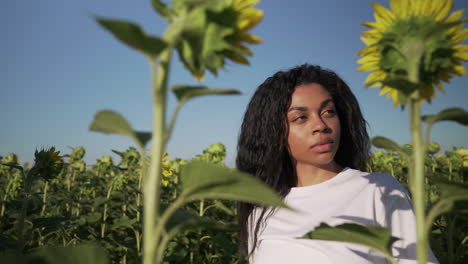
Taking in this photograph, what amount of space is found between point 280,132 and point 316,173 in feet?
1.10

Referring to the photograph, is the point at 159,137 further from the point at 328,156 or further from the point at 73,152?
the point at 73,152

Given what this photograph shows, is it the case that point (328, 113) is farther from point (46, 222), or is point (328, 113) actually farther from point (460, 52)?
point (46, 222)

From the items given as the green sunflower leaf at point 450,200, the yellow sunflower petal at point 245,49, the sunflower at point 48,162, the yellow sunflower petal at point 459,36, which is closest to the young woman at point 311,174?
the green sunflower leaf at point 450,200

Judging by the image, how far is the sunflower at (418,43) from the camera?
0.70m

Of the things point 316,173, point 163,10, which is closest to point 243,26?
point 163,10

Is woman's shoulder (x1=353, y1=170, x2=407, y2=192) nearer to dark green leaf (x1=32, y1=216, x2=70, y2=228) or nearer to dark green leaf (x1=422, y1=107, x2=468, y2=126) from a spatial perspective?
dark green leaf (x1=422, y1=107, x2=468, y2=126)

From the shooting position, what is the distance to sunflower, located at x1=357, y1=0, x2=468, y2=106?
2.28ft

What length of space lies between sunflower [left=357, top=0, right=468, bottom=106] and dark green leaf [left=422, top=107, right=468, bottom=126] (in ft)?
0.20

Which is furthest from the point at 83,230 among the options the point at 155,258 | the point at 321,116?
the point at 155,258

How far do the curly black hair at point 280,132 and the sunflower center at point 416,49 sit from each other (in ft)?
4.97

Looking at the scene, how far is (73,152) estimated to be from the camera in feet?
20.5

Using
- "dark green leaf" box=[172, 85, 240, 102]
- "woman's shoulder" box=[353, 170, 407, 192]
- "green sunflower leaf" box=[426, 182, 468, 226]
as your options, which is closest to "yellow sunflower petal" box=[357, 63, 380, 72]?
"green sunflower leaf" box=[426, 182, 468, 226]

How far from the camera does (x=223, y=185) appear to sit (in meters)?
0.59

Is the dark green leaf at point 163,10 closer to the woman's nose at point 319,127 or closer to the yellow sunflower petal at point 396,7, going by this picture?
the yellow sunflower petal at point 396,7
